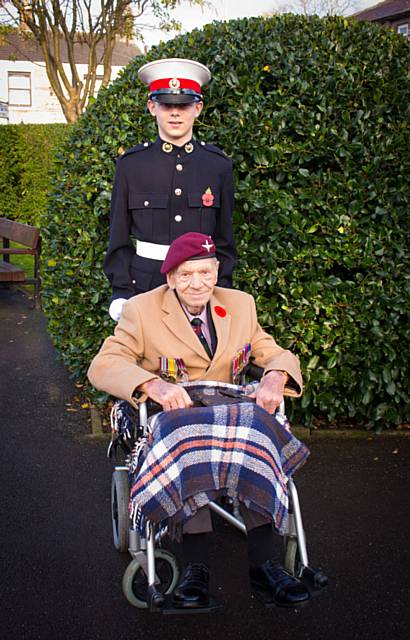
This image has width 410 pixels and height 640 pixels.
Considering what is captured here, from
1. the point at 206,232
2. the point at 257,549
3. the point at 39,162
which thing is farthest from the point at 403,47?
the point at 39,162

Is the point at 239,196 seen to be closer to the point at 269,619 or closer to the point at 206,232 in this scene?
the point at 206,232

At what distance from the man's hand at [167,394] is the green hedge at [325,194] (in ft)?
6.76

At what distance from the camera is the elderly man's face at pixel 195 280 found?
11.3ft

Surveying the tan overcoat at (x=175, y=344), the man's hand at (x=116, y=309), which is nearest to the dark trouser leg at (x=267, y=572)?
the tan overcoat at (x=175, y=344)

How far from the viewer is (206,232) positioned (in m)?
4.27

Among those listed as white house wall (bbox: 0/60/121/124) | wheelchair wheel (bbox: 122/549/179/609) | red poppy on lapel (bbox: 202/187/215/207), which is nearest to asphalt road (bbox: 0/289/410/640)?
wheelchair wheel (bbox: 122/549/179/609)

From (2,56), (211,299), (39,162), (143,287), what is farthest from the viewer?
(2,56)

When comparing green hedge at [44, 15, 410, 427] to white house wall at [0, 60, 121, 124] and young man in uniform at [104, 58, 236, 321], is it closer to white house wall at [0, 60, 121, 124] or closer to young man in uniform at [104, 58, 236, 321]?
young man in uniform at [104, 58, 236, 321]

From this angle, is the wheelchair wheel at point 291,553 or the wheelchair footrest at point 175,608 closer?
the wheelchair footrest at point 175,608

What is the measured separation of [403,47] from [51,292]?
305 centimetres

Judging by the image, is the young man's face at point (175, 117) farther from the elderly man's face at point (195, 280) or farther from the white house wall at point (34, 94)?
the white house wall at point (34, 94)

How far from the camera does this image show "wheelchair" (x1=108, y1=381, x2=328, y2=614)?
9.80ft

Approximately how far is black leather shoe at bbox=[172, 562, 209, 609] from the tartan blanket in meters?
0.21

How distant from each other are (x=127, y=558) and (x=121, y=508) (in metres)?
0.31
